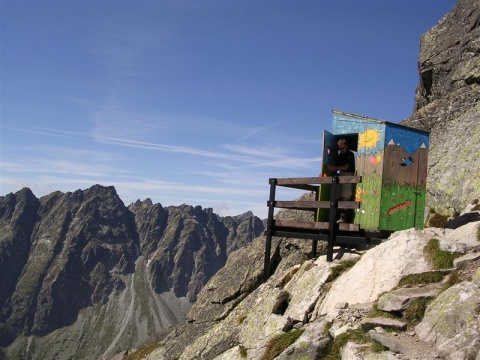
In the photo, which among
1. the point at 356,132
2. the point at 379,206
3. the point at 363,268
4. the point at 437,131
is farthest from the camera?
the point at 437,131

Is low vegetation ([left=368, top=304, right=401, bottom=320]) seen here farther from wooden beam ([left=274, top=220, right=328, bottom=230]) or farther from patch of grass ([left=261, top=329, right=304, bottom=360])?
wooden beam ([left=274, top=220, right=328, bottom=230])

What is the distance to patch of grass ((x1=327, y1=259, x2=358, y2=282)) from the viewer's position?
1487 centimetres

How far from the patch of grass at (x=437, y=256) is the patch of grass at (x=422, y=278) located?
1.42ft

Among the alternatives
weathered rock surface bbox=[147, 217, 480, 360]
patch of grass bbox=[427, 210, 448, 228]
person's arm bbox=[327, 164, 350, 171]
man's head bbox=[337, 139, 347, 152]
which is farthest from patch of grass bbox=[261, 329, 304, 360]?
patch of grass bbox=[427, 210, 448, 228]

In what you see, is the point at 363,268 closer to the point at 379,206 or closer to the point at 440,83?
the point at 379,206

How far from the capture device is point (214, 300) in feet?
89.1

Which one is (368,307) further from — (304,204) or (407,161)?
(407,161)

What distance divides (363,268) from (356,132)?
20.9 ft

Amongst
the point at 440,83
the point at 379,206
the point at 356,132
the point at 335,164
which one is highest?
the point at 440,83

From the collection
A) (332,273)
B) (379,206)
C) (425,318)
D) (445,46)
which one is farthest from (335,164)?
(445,46)

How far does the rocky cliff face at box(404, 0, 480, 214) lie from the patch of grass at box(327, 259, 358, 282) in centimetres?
877

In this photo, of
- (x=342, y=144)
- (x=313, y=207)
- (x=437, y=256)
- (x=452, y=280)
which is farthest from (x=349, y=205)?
(x=452, y=280)

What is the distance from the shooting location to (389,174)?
16.4 metres

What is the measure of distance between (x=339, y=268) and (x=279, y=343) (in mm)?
3708
